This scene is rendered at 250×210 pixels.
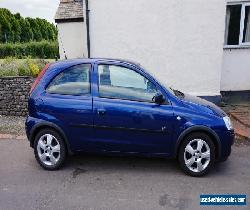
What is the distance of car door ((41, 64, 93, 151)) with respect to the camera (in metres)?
4.88

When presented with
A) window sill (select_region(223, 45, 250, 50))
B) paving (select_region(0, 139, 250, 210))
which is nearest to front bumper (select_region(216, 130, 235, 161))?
paving (select_region(0, 139, 250, 210))

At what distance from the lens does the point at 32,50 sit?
31344 millimetres

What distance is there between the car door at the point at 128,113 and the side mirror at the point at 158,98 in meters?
0.06

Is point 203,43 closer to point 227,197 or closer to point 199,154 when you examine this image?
point 199,154

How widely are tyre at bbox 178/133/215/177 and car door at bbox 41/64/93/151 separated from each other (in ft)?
4.89

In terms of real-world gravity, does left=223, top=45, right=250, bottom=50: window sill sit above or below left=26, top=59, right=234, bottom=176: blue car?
above

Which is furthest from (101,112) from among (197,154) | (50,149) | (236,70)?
(236,70)

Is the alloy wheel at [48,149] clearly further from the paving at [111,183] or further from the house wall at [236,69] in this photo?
the house wall at [236,69]

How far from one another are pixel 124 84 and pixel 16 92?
441cm

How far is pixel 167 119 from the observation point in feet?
15.5

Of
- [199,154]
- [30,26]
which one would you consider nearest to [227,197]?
A: [199,154]

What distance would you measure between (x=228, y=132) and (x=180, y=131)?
2.44ft

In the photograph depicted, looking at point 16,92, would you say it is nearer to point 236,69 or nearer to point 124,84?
point 124,84

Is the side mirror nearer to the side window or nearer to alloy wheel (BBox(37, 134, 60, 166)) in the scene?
the side window
